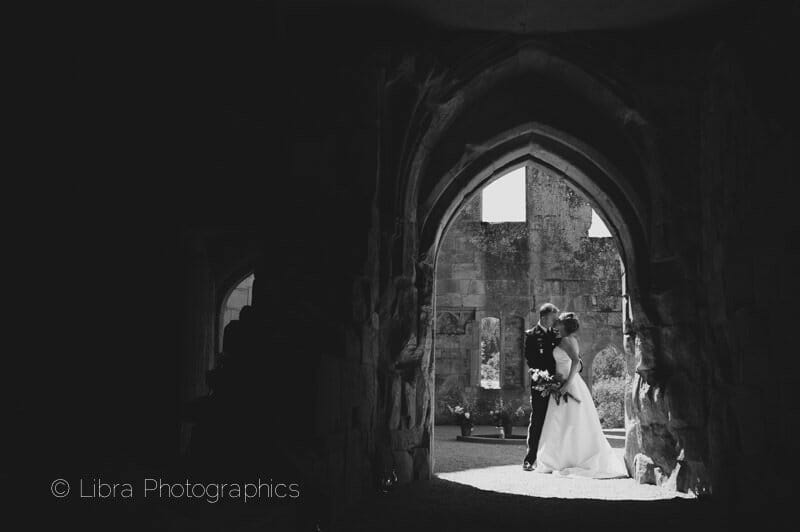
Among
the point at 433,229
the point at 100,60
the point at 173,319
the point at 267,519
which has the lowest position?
the point at 267,519

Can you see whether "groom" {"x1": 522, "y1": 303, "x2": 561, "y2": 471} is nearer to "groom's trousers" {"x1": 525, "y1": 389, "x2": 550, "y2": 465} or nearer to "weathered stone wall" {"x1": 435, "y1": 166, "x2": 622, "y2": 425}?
"groom's trousers" {"x1": 525, "y1": 389, "x2": 550, "y2": 465}

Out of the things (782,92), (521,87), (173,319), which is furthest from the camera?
(173,319)

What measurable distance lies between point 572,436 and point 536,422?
0.34m

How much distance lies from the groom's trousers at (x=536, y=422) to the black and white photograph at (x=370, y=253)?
0.03 meters

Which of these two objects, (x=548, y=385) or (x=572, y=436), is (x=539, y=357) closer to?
(x=548, y=385)

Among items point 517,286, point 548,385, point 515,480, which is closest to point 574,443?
point 548,385

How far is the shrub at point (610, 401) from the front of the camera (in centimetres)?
1490

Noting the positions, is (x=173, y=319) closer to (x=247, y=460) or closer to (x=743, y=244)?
(x=247, y=460)

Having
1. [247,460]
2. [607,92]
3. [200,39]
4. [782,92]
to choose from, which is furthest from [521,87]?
[247,460]

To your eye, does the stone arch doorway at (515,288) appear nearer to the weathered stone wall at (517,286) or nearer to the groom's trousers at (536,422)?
the weathered stone wall at (517,286)

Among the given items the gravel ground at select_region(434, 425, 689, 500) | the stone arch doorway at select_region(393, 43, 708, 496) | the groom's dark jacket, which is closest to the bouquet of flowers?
the groom's dark jacket

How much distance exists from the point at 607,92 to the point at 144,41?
3140 mm

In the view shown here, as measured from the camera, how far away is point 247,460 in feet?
9.82

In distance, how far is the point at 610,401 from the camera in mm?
15320
